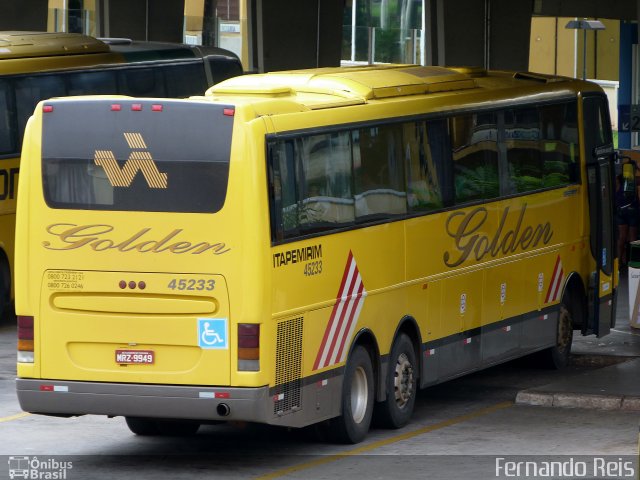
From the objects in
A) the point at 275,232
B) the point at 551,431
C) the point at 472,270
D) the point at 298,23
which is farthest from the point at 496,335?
the point at 298,23

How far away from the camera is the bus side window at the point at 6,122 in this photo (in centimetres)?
2175

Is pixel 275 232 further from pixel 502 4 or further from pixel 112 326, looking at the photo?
pixel 502 4

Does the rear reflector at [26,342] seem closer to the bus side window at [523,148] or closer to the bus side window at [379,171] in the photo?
the bus side window at [379,171]

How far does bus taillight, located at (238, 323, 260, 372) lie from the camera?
12148 millimetres

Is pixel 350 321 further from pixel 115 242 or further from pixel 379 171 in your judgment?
pixel 115 242

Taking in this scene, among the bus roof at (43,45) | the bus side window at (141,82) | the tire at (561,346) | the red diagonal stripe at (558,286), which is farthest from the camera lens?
the bus side window at (141,82)

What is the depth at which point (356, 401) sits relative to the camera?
13859 mm

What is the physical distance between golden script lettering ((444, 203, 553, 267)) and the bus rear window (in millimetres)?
3873

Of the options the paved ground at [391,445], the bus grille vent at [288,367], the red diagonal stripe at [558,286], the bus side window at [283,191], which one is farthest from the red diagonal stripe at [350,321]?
the red diagonal stripe at [558,286]

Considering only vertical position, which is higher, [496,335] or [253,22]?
[253,22]

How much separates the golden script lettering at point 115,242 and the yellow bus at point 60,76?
9122 mm

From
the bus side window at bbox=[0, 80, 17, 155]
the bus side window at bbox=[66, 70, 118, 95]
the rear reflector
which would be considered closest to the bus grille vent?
the rear reflector

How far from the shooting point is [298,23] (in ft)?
118

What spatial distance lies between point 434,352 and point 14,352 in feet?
20.6
